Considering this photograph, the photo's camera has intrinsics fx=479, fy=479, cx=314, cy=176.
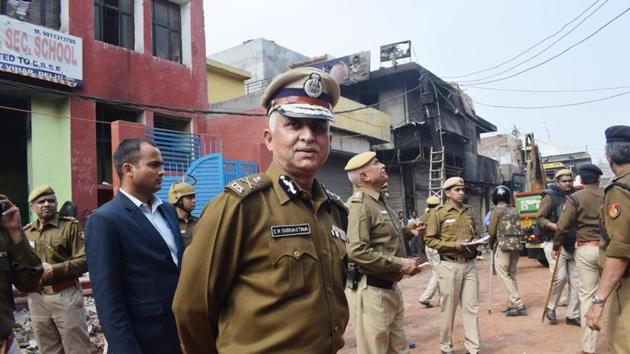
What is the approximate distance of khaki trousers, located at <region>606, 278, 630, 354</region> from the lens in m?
2.99

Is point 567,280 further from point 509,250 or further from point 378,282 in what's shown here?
point 378,282

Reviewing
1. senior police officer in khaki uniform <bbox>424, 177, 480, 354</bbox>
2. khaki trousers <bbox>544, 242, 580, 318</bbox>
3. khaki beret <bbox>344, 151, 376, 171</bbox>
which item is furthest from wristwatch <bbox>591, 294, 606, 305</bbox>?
khaki trousers <bbox>544, 242, 580, 318</bbox>

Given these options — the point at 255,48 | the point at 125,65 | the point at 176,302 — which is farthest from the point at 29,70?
the point at 255,48

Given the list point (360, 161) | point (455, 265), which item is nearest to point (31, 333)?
point (360, 161)

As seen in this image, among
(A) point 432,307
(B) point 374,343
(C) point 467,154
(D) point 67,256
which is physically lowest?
(A) point 432,307

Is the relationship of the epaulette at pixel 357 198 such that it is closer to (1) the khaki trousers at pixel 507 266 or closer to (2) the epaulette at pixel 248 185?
(2) the epaulette at pixel 248 185

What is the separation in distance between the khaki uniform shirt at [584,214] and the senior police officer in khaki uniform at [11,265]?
5.59m

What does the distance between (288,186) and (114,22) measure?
36.7 feet

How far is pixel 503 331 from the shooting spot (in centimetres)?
645

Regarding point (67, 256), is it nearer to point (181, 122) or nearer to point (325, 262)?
point (325, 262)

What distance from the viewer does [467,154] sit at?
77.3ft

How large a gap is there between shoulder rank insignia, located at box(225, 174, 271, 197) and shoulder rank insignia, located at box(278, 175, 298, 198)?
2.1 inches

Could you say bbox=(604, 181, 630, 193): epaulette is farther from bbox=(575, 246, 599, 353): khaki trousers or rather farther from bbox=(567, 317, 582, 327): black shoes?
bbox=(567, 317, 582, 327): black shoes

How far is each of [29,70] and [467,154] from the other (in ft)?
63.5
